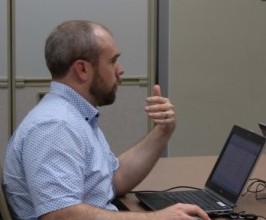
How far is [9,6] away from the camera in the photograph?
11.7ft

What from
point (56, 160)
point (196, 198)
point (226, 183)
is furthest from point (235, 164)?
point (56, 160)

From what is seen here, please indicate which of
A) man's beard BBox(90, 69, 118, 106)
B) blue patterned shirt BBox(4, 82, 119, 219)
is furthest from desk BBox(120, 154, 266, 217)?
man's beard BBox(90, 69, 118, 106)

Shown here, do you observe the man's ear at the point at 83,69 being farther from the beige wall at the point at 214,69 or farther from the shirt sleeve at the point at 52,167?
the beige wall at the point at 214,69

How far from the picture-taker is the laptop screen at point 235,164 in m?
1.99

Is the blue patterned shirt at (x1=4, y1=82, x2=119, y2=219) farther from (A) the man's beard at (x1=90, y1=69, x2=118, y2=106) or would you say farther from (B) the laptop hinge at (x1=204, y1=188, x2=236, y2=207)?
(B) the laptop hinge at (x1=204, y1=188, x2=236, y2=207)

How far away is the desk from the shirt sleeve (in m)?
0.38

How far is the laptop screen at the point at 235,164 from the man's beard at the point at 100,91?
464mm

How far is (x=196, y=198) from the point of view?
6.79 ft

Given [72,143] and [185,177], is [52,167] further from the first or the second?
[185,177]

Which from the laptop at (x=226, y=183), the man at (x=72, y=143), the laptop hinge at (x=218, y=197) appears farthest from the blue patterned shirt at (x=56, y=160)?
the laptop hinge at (x=218, y=197)

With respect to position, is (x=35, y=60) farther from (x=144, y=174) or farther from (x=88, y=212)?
(x=88, y=212)

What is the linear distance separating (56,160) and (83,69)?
0.37 meters

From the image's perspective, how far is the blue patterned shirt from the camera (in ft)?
5.54

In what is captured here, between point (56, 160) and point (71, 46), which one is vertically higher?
point (71, 46)
